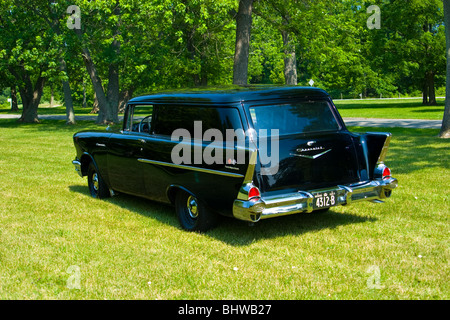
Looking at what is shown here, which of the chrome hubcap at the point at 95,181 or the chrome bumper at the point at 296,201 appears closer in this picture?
the chrome bumper at the point at 296,201

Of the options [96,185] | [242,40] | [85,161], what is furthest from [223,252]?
[242,40]

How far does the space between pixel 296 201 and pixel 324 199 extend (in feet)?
1.33

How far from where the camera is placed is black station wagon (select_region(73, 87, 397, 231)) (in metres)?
6.37

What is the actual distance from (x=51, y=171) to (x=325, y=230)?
782 cm

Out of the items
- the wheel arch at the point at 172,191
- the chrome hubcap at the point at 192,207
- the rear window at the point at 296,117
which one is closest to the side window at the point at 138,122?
the wheel arch at the point at 172,191

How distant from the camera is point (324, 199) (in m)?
6.59

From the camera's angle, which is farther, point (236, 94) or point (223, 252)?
point (236, 94)

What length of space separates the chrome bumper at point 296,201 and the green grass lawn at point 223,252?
404 millimetres

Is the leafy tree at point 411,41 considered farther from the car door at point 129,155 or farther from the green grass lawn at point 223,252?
the car door at point 129,155

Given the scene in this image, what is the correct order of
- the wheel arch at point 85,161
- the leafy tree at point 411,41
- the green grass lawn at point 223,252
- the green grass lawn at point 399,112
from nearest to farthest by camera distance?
the green grass lawn at point 223,252 → the wheel arch at point 85,161 → the green grass lawn at point 399,112 → the leafy tree at point 411,41

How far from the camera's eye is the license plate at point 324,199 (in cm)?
652

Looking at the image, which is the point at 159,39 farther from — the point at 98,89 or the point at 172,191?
the point at 172,191

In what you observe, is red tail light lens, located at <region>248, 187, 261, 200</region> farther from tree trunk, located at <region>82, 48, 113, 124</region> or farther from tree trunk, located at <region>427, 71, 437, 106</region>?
tree trunk, located at <region>427, 71, 437, 106</region>
